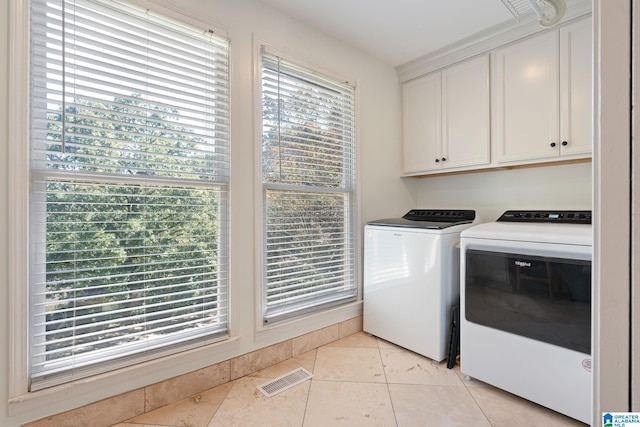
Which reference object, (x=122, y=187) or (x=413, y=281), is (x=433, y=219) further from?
(x=122, y=187)

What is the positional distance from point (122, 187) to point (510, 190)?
2.70 meters

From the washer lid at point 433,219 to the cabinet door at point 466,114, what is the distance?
0.40m

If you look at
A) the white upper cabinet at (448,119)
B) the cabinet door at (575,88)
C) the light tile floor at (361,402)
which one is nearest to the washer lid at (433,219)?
the white upper cabinet at (448,119)

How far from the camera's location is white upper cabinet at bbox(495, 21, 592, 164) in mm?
1862

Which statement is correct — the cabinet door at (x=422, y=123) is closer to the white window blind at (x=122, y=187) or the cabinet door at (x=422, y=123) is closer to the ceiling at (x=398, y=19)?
the ceiling at (x=398, y=19)

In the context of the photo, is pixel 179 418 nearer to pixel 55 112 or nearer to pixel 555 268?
pixel 55 112

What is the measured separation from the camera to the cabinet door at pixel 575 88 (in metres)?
1.84

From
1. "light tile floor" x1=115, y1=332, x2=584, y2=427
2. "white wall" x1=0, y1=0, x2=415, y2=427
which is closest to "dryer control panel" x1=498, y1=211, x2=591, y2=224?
"white wall" x1=0, y1=0, x2=415, y2=427

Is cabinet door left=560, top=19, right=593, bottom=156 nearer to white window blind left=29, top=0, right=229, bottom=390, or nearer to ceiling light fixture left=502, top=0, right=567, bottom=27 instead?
ceiling light fixture left=502, top=0, right=567, bottom=27

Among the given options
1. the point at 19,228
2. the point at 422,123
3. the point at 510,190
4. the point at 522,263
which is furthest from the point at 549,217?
the point at 19,228

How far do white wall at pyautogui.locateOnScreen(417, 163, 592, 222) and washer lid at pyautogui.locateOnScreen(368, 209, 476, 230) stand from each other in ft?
0.70

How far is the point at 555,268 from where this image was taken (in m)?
1.50
